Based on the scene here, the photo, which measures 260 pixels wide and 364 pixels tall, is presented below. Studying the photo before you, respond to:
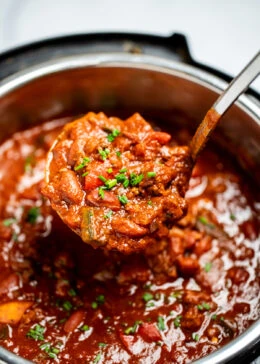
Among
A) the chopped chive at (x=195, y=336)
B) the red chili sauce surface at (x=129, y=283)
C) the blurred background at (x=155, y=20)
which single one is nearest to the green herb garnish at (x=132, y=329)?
the red chili sauce surface at (x=129, y=283)

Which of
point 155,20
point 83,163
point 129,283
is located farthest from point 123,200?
point 155,20

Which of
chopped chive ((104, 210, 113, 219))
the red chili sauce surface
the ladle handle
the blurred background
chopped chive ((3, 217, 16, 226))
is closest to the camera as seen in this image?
the ladle handle

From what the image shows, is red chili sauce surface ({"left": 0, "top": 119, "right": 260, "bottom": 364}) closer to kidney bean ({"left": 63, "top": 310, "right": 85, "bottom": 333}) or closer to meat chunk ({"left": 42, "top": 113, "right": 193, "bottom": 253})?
kidney bean ({"left": 63, "top": 310, "right": 85, "bottom": 333})

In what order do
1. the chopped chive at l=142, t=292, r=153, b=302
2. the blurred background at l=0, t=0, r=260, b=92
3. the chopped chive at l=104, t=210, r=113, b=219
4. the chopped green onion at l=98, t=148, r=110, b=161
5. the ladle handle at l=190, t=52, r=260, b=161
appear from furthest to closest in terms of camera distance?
the blurred background at l=0, t=0, r=260, b=92, the chopped chive at l=142, t=292, r=153, b=302, the chopped green onion at l=98, t=148, r=110, b=161, the chopped chive at l=104, t=210, r=113, b=219, the ladle handle at l=190, t=52, r=260, b=161

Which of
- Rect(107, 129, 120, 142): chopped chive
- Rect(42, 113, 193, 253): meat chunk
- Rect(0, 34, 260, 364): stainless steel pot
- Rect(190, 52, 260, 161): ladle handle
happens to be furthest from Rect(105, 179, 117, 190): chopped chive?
A: Rect(0, 34, 260, 364): stainless steel pot

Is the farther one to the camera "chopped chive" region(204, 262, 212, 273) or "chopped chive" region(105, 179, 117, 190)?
"chopped chive" region(204, 262, 212, 273)

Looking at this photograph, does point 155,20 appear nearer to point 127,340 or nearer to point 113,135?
point 113,135
